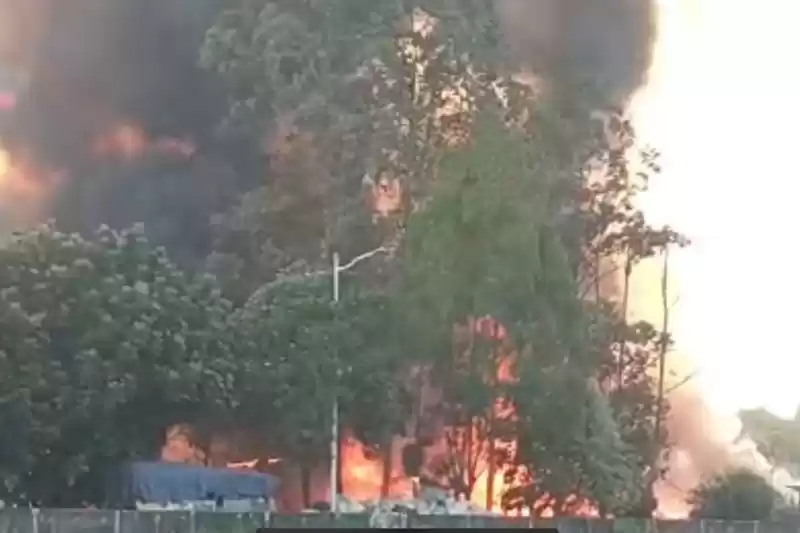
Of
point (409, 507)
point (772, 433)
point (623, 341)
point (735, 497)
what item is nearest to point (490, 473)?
point (409, 507)

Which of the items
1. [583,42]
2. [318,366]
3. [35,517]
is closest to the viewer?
[35,517]

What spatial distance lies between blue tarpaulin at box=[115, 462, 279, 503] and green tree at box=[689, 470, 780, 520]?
4.07 feet

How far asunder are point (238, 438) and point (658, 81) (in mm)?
1615

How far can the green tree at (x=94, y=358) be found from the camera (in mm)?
3436

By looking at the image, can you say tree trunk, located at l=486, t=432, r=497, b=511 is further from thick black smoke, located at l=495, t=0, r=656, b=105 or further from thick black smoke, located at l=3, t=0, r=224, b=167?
thick black smoke, located at l=3, t=0, r=224, b=167

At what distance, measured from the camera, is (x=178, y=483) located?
11.3 feet

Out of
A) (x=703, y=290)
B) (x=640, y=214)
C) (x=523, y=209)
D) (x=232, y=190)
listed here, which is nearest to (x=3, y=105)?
(x=232, y=190)

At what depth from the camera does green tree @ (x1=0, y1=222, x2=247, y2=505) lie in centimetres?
344

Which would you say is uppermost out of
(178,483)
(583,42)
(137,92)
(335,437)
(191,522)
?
(583,42)

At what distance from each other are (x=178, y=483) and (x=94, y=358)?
42 cm

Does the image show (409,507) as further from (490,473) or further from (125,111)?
(125,111)

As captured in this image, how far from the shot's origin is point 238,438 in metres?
3.48

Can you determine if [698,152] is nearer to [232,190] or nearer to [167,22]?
[232,190]

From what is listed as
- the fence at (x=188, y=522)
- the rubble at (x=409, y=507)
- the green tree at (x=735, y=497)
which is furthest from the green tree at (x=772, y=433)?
the rubble at (x=409, y=507)
